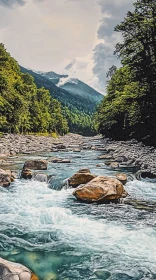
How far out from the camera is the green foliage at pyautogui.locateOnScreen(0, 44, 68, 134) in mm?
45125

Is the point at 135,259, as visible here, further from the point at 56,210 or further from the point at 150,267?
the point at 56,210

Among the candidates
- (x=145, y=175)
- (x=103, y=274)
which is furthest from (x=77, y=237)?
(x=145, y=175)

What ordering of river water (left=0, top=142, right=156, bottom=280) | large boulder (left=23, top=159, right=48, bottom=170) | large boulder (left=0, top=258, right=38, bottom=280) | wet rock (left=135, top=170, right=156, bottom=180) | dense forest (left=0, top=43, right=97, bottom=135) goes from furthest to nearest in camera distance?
dense forest (left=0, top=43, right=97, bottom=135) < large boulder (left=23, top=159, right=48, bottom=170) < wet rock (left=135, top=170, right=156, bottom=180) < river water (left=0, top=142, right=156, bottom=280) < large boulder (left=0, top=258, right=38, bottom=280)

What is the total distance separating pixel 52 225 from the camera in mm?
8891

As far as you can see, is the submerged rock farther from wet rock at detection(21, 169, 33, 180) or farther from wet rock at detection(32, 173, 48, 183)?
wet rock at detection(32, 173, 48, 183)

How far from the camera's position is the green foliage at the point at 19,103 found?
45.1 m

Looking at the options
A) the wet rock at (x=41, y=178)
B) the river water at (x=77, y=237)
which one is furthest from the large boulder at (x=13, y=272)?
the wet rock at (x=41, y=178)

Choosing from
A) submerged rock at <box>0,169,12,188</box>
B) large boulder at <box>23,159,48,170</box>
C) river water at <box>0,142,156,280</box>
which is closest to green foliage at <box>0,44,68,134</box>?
large boulder at <box>23,159,48,170</box>

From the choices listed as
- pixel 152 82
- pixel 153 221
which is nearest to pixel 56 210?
pixel 153 221

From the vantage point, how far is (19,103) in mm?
49344

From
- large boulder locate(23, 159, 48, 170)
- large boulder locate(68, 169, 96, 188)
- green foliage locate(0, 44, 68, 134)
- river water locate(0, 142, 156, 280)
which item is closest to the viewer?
river water locate(0, 142, 156, 280)

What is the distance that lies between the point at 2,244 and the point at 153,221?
188 inches

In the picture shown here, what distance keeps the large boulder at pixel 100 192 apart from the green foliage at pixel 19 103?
98.3ft

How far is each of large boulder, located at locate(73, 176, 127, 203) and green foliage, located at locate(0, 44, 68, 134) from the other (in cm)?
2997
